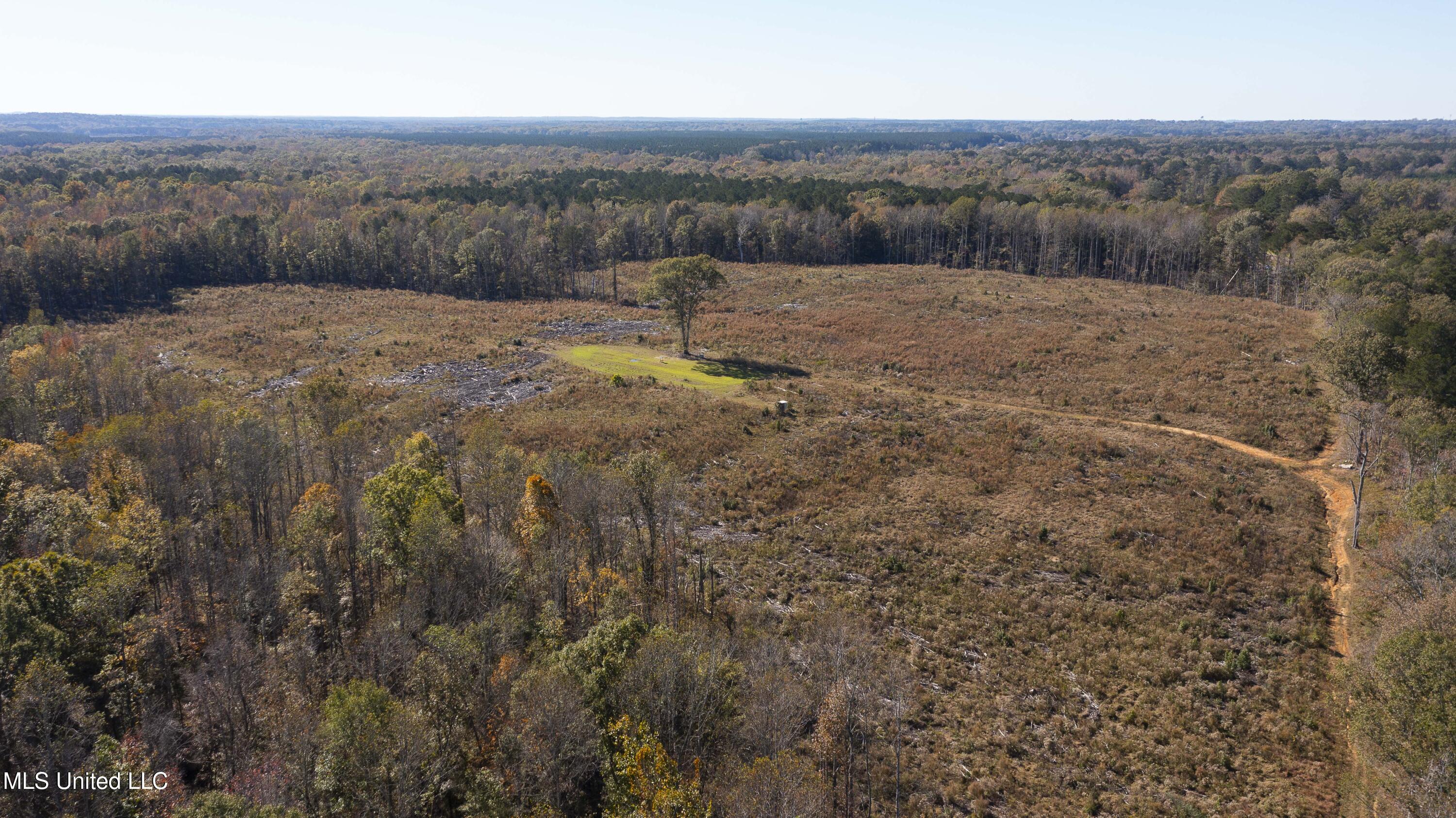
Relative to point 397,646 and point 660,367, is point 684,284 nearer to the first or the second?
point 660,367

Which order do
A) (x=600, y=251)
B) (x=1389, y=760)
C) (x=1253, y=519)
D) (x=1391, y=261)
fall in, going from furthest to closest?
1. (x=600, y=251)
2. (x=1391, y=261)
3. (x=1253, y=519)
4. (x=1389, y=760)

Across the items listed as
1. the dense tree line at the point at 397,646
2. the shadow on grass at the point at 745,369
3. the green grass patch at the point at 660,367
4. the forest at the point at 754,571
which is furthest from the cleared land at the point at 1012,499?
the dense tree line at the point at 397,646

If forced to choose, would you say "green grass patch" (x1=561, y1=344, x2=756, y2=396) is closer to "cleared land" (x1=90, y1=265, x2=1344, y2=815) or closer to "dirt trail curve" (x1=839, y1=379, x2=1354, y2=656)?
"cleared land" (x1=90, y1=265, x2=1344, y2=815)

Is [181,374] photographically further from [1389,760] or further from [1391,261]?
[1391,261]

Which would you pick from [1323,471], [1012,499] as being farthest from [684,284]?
[1323,471]

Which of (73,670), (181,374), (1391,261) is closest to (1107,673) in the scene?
(73,670)
